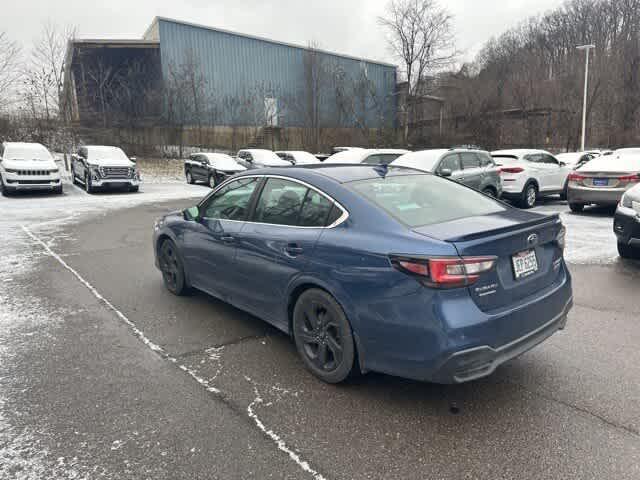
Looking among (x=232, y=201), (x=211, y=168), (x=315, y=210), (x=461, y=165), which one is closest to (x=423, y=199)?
(x=315, y=210)

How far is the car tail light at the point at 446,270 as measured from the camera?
2838 millimetres

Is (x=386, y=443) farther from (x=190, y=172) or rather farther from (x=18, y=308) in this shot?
(x=190, y=172)

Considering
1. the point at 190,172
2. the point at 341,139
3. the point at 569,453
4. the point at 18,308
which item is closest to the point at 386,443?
the point at 569,453

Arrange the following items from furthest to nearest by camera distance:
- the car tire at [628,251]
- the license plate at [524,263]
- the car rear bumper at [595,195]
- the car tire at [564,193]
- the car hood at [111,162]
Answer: the car hood at [111,162]
the car tire at [564,193]
the car rear bumper at [595,195]
the car tire at [628,251]
the license plate at [524,263]

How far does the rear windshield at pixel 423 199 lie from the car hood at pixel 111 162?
16450 millimetres

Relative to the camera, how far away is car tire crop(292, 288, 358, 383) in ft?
10.9

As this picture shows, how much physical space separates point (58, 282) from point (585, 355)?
6186 mm

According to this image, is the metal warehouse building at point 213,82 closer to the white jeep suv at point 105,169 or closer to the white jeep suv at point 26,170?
the white jeep suv at point 105,169

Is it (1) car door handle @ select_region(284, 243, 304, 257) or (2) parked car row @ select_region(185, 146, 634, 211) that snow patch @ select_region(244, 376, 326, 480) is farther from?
(2) parked car row @ select_region(185, 146, 634, 211)

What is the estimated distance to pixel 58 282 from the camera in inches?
252

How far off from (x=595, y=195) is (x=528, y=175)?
2464 millimetres

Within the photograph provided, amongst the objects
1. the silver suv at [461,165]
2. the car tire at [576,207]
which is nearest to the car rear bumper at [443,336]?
the silver suv at [461,165]

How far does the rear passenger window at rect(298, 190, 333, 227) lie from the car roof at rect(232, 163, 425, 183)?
195mm

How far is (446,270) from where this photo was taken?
2.84 meters
